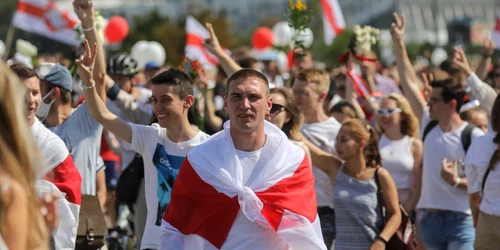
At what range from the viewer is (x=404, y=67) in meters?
10.7

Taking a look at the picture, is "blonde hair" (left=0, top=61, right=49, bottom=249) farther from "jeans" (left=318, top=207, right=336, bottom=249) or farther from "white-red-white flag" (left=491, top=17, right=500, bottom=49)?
"white-red-white flag" (left=491, top=17, right=500, bottom=49)

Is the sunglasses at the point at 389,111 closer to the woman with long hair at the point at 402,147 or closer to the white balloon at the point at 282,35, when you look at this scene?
the woman with long hair at the point at 402,147

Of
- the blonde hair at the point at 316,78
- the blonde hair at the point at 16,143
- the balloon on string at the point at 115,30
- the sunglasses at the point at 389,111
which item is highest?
the blonde hair at the point at 16,143

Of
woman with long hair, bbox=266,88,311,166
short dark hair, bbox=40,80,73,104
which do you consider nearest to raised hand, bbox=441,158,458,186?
woman with long hair, bbox=266,88,311,166

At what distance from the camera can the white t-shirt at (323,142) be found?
9188 mm

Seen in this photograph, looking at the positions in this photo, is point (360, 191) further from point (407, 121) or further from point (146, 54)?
point (146, 54)

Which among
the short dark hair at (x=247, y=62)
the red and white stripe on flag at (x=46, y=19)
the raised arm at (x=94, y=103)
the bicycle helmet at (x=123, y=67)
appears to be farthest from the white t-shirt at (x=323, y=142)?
the red and white stripe on flag at (x=46, y=19)

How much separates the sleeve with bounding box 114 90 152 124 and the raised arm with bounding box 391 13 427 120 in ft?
7.77

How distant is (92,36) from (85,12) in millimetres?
193

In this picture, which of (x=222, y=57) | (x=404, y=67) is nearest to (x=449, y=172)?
(x=404, y=67)

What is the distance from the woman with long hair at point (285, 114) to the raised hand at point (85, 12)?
1.41m

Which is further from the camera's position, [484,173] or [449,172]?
[449,172]

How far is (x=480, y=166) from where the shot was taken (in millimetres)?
8422

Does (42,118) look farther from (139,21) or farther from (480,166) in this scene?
(139,21)
